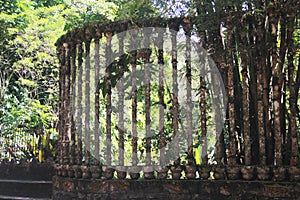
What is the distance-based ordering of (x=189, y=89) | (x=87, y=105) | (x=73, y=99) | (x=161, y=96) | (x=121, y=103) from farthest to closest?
(x=73, y=99) → (x=87, y=105) → (x=121, y=103) → (x=161, y=96) → (x=189, y=89)

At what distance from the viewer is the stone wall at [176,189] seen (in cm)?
310

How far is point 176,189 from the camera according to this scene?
11.1 ft

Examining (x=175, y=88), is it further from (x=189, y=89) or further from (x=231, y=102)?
(x=231, y=102)

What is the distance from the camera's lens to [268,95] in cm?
327

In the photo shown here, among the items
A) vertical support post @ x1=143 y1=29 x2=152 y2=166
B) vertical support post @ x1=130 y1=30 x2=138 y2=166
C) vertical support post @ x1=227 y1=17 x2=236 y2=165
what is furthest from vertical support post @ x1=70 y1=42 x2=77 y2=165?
vertical support post @ x1=227 y1=17 x2=236 y2=165

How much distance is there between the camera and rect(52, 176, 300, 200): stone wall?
310cm

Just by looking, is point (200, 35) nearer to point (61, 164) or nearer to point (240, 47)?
point (240, 47)

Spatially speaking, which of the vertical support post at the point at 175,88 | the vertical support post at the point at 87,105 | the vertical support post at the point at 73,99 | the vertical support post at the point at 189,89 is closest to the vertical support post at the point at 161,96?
the vertical support post at the point at 175,88

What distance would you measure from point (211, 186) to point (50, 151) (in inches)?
109

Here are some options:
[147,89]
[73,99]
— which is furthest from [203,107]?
[73,99]

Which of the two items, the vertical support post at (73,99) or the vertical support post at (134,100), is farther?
the vertical support post at (73,99)

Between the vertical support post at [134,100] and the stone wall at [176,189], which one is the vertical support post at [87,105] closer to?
the stone wall at [176,189]

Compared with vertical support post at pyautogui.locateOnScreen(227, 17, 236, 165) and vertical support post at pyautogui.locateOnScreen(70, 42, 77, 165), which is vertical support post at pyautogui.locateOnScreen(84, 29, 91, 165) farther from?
vertical support post at pyautogui.locateOnScreen(227, 17, 236, 165)

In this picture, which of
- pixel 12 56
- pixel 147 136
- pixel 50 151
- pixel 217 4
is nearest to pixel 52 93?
pixel 12 56
